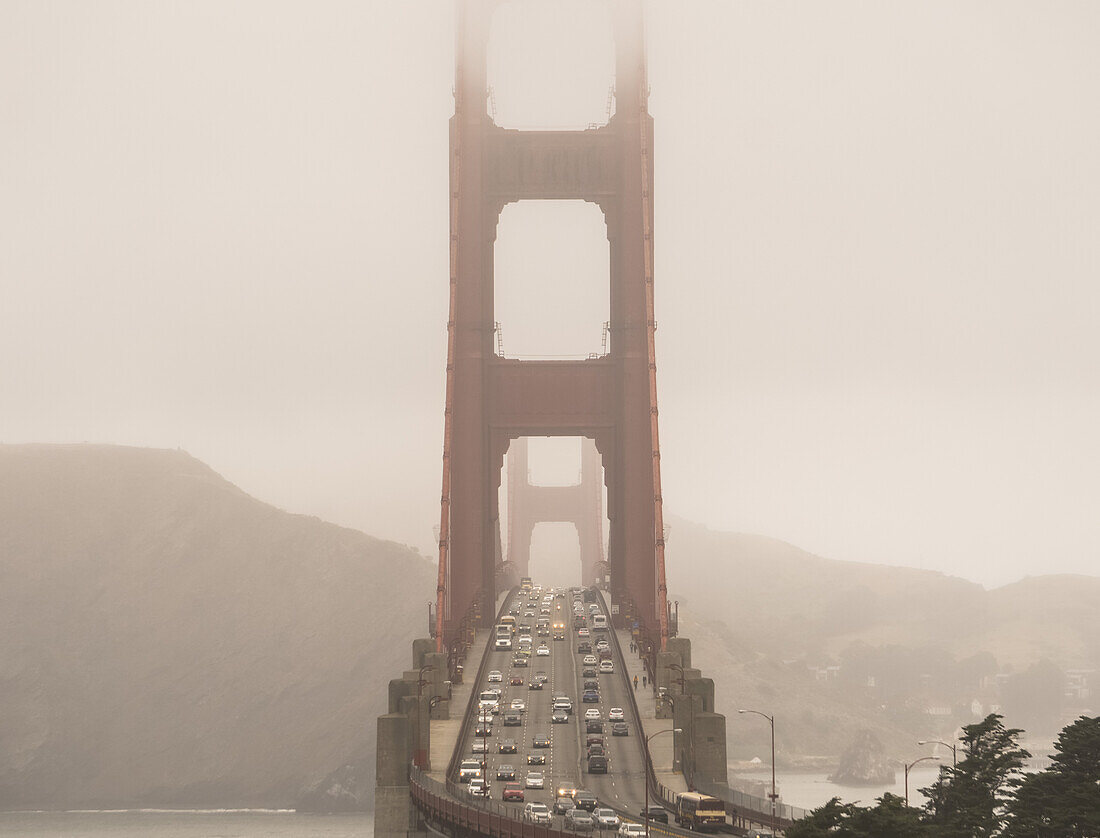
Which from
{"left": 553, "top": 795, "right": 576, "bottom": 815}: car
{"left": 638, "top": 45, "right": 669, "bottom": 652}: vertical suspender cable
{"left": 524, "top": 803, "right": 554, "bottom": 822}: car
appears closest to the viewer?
{"left": 524, "top": 803, "right": 554, "bottom": 822}: car

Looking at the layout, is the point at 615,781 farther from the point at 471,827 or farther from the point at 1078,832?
the point at 1078,832

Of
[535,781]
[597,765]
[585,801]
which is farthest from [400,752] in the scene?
[585,801]

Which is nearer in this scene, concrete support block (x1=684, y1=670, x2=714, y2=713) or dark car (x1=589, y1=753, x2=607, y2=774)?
dark car (x1=589, y1=753, x2=607, y2=774)

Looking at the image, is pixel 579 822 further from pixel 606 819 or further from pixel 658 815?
pixel 658 815

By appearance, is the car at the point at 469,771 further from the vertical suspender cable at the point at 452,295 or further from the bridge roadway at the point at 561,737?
the vertical suspender cable at the point at 452,295

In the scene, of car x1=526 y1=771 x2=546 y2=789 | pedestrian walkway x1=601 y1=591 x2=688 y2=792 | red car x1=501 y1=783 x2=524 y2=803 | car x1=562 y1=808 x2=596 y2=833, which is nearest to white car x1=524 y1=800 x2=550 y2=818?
car x1=562 y1=808 x2=596 y2=833

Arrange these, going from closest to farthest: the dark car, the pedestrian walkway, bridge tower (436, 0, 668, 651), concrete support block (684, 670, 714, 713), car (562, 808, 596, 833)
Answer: car (562, 808, 596, 833) → the pedestrian walkway → the dark car → concrete support block (684, 670, 714, 713) → bridge tower (436, 0, 668, 651)

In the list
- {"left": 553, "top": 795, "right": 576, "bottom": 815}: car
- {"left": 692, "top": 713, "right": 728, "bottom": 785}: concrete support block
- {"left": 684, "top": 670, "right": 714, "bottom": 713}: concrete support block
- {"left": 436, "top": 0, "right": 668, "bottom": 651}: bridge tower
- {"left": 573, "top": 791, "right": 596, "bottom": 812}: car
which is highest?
{"left": 436, "top": 0, "right": 668, "bottom": 651}: bridge tower

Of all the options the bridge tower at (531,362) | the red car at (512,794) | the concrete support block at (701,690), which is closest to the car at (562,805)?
the red car at (512,794)

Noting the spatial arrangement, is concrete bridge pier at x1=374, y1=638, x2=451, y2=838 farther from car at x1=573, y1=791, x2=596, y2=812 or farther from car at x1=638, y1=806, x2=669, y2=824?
car at x1=638, y1=806, x2=669, y2=824
